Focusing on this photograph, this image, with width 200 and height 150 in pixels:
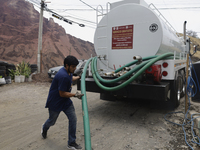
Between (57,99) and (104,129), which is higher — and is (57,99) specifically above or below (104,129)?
above

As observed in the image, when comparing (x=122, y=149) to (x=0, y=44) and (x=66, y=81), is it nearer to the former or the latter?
(x=66, y=81)

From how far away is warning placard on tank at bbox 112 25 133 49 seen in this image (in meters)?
4.45

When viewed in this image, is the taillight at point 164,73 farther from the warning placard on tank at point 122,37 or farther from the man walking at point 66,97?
the man walking at point 66,97

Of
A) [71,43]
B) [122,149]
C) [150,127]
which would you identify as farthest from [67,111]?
[71,43]

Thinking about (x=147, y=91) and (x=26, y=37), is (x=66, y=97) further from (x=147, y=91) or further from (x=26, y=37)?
(x=26, y=37)

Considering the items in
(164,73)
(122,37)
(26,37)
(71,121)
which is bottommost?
(71,121)

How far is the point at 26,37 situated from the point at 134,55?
34.4 meters

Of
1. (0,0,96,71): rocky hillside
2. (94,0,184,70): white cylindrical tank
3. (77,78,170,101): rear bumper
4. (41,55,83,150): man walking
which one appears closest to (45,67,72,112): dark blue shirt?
(41,55,83,150): man walking

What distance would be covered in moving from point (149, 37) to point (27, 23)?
Answer: 127 ft

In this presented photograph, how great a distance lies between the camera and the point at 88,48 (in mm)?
50719

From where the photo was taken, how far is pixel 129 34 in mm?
4449

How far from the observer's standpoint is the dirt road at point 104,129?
2.98 meters

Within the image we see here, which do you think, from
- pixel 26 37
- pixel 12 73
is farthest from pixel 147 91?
pixel 26 37

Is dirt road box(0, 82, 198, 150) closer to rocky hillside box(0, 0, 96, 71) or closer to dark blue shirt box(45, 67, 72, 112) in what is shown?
dark blue shirt box(45, 67, 72, 112)
